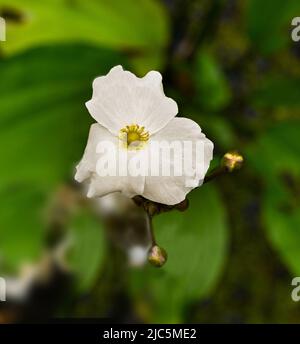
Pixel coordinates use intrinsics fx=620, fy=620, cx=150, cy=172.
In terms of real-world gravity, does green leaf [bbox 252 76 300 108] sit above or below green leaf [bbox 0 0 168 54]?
below

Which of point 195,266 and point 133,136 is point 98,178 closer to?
point 133,136

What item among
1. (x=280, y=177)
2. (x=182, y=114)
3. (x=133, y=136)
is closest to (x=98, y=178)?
(x=133, y=136)

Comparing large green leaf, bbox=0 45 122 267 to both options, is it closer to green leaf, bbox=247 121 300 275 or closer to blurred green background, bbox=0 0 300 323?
blurred green background, bbox=0 0 300 323

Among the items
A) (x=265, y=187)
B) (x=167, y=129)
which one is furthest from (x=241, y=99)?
(x=167, y=129)

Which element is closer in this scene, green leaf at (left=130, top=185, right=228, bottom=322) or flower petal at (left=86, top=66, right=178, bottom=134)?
flower petal at (left=86, top=66, right=178, bottom=134)

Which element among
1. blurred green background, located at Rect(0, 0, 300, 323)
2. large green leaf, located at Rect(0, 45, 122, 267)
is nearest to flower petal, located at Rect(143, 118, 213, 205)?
blurred green background, located at Rect(0, 0, 300, 323)

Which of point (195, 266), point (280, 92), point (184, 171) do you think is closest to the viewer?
point (184, 171)

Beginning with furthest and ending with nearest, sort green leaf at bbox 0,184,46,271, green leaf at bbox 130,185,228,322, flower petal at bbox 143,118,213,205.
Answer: green leaf at bbox 0,184,46,271, green leaf at bbox 130,185,228,322, flower petal at bbox 143,118,213,205
